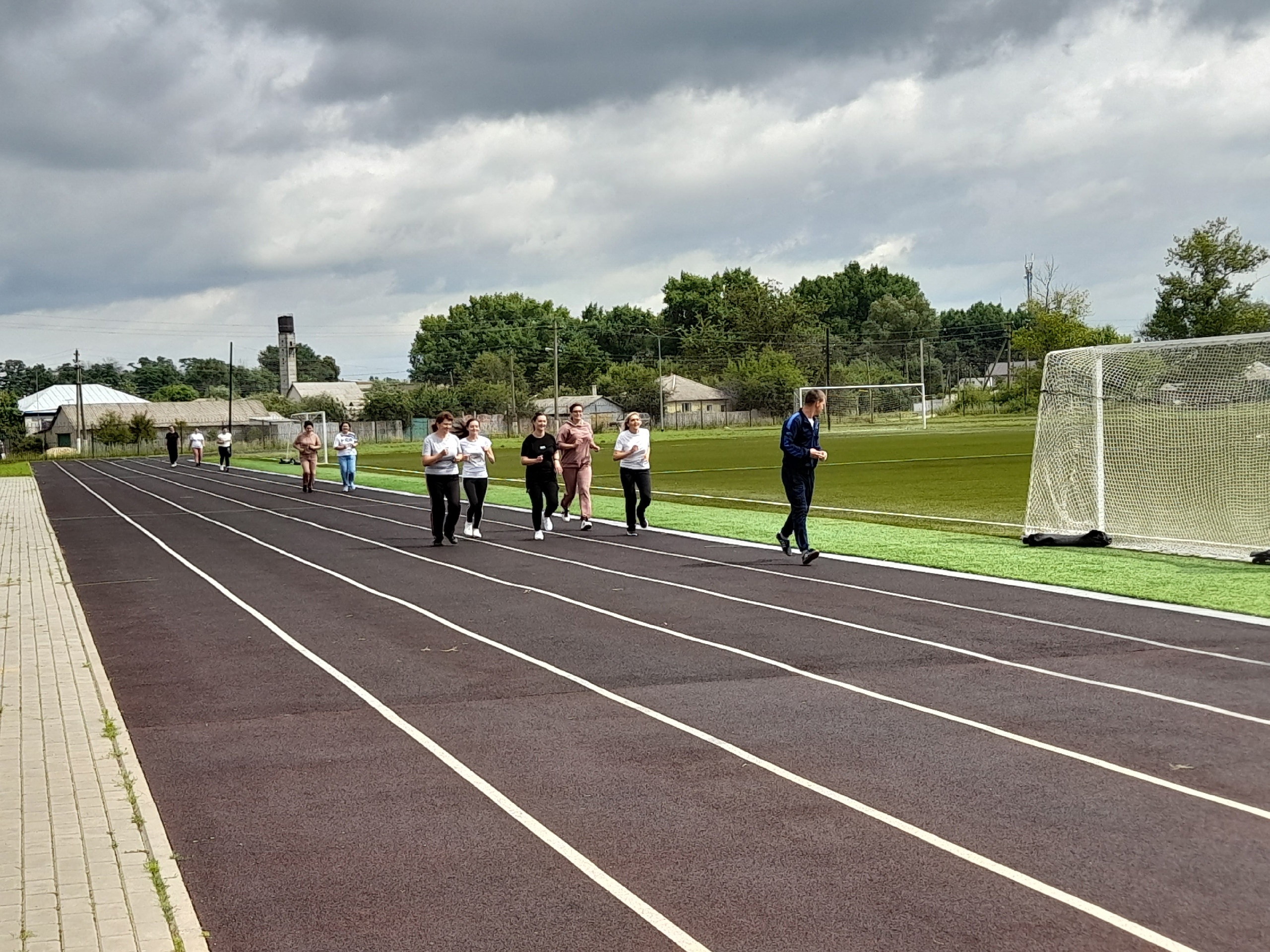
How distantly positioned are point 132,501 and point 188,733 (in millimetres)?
26961

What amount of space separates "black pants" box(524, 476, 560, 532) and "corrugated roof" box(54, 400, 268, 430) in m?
91.0

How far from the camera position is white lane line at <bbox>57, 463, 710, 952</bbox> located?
4418 mm

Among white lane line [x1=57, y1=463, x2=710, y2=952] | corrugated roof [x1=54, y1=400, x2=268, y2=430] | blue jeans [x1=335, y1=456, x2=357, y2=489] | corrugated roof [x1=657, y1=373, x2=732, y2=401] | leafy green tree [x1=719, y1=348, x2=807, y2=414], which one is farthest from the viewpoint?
corrugated roof [x1=657, y1=373, x2=732, y2=401]

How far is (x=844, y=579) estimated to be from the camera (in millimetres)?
13102

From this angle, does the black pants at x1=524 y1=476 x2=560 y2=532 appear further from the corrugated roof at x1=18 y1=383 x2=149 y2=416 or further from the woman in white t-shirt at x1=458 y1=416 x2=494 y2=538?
the corrugated roof at x1=18 y1=383 x2=149 y2=416

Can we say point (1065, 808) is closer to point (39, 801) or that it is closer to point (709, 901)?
point (709, 901)

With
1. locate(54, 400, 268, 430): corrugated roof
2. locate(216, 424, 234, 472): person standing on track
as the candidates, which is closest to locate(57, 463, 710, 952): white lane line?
locate(216, 424, 234, 472): person standing on track

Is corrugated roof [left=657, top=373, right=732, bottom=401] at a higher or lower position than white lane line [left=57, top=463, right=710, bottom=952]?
higher

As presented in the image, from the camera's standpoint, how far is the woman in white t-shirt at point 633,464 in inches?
Answer: 723

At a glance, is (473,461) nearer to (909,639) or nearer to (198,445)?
(909,639)

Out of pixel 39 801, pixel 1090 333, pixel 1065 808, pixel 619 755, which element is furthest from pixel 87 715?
pixel 1090 333

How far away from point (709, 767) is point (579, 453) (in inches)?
551

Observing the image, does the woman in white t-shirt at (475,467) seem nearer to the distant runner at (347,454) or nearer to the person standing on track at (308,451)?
the distant runner at (347,454)

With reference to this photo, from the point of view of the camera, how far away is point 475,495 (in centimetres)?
1900
